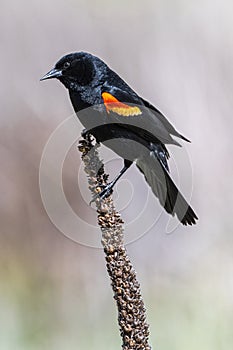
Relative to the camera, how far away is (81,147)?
131 centimetres

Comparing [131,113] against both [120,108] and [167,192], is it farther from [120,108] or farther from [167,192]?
[167,192]

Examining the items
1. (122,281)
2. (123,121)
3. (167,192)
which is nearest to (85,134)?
(123,121)

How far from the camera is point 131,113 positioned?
1.48 m

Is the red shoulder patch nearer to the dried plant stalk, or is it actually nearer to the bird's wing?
the bird's wing

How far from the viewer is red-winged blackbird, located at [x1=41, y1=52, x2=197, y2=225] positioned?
1.43 m

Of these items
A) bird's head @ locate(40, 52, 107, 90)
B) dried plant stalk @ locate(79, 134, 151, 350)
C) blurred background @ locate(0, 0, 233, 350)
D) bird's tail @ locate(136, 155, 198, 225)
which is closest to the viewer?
dried plant stalk @ locate(79, 134, 151, 350)

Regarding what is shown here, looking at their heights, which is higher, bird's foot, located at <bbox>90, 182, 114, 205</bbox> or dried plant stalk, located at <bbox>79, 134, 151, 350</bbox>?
bird's foot, located at <bbox>90, 182, 114, 205</bbox>

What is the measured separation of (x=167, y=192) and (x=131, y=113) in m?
0.21

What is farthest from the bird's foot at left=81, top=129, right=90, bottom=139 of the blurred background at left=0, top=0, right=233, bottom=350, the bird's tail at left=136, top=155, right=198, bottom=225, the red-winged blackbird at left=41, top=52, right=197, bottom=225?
the blurred background at left=0, top=0, right=233, bottom=350

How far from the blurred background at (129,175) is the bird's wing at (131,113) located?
2.54ft

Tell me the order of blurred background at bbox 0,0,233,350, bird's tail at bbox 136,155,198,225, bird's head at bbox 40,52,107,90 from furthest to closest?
blurred background at bbox 0,0,233,350, bird's head at bbox 40,52,107,90, bird's tail at bbox 136,155,198,225

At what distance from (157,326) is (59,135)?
2.40ft
